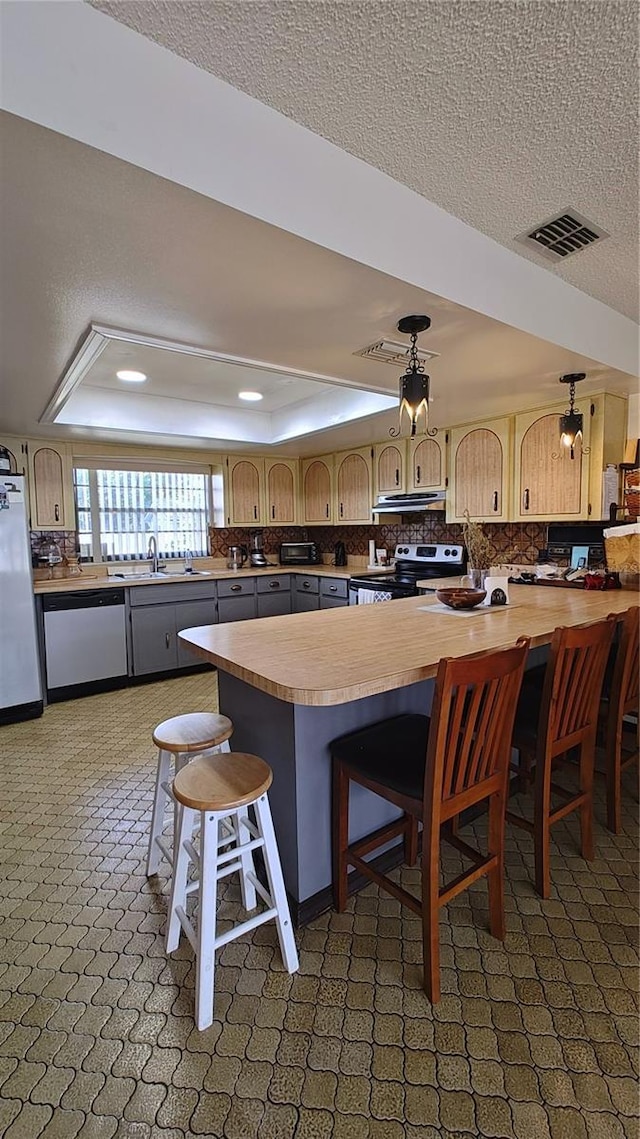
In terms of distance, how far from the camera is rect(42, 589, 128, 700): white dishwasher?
3947 mm

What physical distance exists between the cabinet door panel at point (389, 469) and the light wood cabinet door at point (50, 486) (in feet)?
9.26

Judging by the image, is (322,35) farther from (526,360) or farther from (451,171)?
(526,360)

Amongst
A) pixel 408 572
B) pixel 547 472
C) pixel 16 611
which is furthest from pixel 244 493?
pixel 547 472

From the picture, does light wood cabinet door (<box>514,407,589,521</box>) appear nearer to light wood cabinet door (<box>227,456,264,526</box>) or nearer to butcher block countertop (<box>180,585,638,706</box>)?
butcher block countertop (<box>180,585,638,706</box>)


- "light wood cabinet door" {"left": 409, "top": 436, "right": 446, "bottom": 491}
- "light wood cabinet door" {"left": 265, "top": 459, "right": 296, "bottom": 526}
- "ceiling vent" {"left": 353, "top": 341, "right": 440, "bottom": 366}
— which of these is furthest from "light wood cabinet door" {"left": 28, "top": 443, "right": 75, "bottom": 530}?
"ceiling vent" {"left": 353, "top": 341, "right": 440, "bottom": 366}

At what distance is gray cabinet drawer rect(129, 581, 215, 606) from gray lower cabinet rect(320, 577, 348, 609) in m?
1.10

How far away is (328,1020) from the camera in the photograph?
1379mm

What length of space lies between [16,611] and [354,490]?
124 inches

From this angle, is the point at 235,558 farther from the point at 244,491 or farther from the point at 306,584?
the point at 306,584

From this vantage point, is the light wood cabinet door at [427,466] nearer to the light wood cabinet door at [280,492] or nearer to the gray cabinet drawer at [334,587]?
the gray cabinet drawer at [334,587]

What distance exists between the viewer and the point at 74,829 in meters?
2.33

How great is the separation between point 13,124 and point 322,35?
2.25ft

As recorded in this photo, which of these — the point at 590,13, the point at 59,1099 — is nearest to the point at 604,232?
the point at 590,13

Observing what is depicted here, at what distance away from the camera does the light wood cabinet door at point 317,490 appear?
5.33 metres
